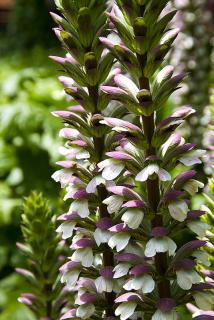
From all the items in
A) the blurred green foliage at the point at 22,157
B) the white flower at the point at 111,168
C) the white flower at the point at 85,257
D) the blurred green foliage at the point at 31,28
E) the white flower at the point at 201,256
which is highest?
the white flower at the point at 111,168

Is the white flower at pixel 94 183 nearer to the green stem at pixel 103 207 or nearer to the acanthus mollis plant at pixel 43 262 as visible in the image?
the green stem at pixel 103 207

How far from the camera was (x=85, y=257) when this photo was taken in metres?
0.88

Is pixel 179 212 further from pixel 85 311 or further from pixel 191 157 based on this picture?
pixel 85 311

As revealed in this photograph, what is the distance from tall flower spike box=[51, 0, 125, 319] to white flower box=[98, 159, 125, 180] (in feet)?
0.11

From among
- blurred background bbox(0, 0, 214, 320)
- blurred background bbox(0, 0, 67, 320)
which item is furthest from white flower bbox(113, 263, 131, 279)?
blurred background bbox(0, 0, 67, 320)

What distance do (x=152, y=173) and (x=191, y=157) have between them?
0.19ft

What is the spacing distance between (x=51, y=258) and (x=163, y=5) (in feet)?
1.69

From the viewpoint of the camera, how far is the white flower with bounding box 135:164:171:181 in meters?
0.81

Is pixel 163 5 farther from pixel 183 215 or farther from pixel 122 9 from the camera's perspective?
pixel 183 215

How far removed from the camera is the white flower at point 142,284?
31.8 inches

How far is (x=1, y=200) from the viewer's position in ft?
9.49

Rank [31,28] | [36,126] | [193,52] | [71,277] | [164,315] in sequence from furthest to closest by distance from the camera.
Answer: [31,28], [36,126], [193,52], [71,277], [164,315]

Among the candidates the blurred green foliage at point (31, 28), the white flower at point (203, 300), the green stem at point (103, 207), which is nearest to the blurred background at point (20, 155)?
the green stem at point (103, 207)

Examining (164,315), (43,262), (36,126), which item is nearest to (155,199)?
(164,315)
